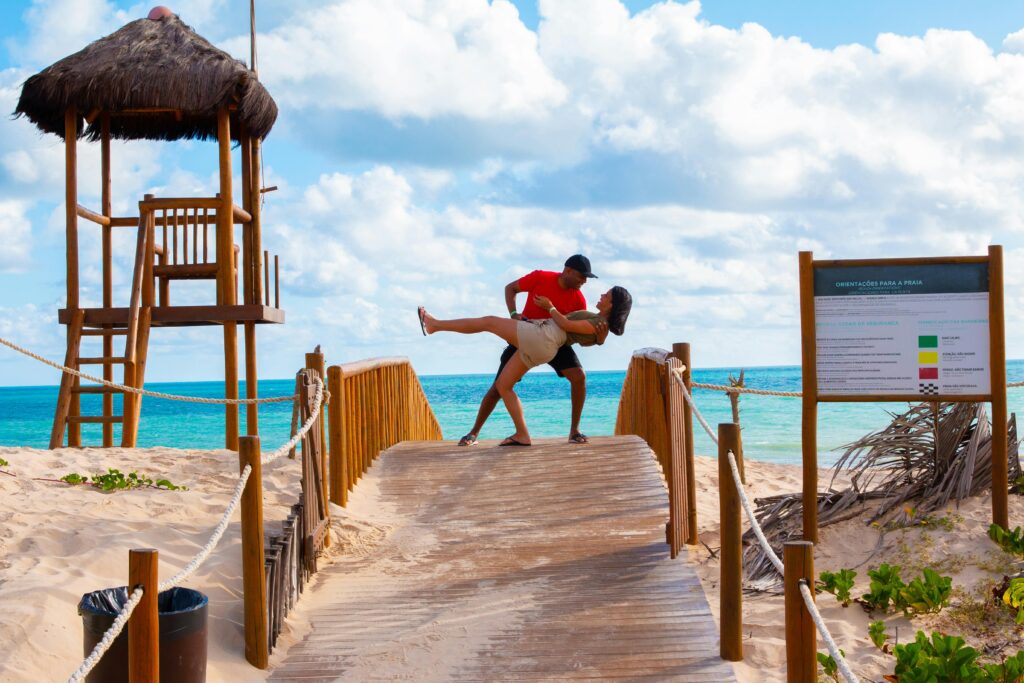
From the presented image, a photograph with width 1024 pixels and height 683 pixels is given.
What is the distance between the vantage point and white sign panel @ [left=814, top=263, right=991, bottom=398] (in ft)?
20.4

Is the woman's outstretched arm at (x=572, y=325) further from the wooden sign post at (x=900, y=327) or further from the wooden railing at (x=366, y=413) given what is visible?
the wooden sign post at (x=900, y=327)

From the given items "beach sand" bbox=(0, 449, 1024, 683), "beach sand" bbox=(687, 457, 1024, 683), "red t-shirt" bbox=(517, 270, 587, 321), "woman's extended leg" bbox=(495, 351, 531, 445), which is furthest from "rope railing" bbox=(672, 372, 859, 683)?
"red t-shirt" bbox=(517, 270, 587, 321)

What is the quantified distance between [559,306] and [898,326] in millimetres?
3241

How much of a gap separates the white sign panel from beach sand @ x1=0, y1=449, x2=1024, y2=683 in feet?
2.78

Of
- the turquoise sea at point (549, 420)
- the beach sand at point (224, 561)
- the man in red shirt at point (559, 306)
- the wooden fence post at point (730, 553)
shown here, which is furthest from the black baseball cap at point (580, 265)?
the turquoise sea at point (549, 420)

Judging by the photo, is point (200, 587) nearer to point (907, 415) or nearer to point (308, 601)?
point (308, 601)

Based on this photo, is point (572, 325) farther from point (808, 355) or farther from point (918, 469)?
point (918, 469)

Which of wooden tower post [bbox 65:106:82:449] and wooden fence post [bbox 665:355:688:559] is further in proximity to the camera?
wooden tower post [bbox 65:106:82:449]

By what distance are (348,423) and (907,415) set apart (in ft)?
12.7

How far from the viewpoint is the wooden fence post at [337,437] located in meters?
6.75

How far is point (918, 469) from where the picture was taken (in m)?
6.41

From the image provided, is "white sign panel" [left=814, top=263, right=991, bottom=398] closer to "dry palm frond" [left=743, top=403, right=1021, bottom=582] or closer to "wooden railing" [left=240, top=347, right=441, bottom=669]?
"dry palm frond" [left=743, top=403, right=1021, bottom=582]

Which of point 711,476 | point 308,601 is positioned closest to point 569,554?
point 308,601

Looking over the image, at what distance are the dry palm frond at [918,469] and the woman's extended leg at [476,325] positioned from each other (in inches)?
111
